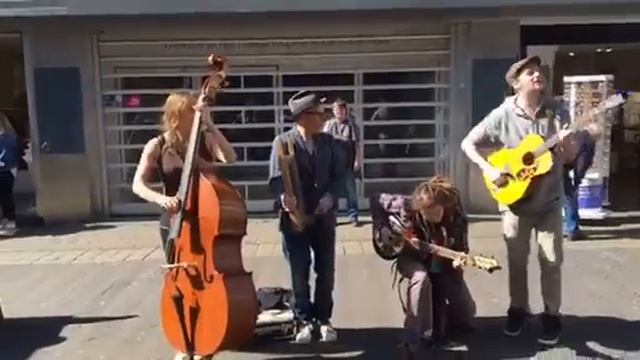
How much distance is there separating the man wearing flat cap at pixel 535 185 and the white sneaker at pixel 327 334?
3.88 feet

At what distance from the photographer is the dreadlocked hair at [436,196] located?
503 centimetres

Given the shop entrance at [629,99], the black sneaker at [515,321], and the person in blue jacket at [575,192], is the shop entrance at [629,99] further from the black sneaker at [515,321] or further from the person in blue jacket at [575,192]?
the black sneaker at [515,321]

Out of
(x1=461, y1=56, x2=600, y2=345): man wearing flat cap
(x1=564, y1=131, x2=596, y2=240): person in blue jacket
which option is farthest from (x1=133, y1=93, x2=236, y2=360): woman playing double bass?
(x1=564, y1=131, x2=596, y2=240): person in blue jacket

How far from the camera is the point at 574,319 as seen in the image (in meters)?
5.89

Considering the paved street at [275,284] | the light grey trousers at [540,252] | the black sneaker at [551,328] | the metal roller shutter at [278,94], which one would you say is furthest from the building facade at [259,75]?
the black sneaker at [551,328]

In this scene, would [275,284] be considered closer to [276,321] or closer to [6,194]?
[276,321]

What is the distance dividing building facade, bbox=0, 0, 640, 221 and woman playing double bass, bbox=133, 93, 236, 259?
5875 mm

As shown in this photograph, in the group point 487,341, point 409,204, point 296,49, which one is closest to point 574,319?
point 487,341

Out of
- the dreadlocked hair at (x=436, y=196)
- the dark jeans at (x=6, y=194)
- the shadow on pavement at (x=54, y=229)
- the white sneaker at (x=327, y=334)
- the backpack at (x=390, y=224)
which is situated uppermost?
the dreadlocked hair at (x=436, y=196)

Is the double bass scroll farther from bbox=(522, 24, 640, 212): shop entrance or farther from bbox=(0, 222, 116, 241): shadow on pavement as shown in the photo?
bbox=(522, 24, 640, 212): shop entrance

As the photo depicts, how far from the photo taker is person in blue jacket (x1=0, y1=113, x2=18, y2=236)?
404 inches

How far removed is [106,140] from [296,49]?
2.91 meters

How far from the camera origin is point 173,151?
4.94 m

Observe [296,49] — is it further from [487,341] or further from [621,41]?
[487,341]
